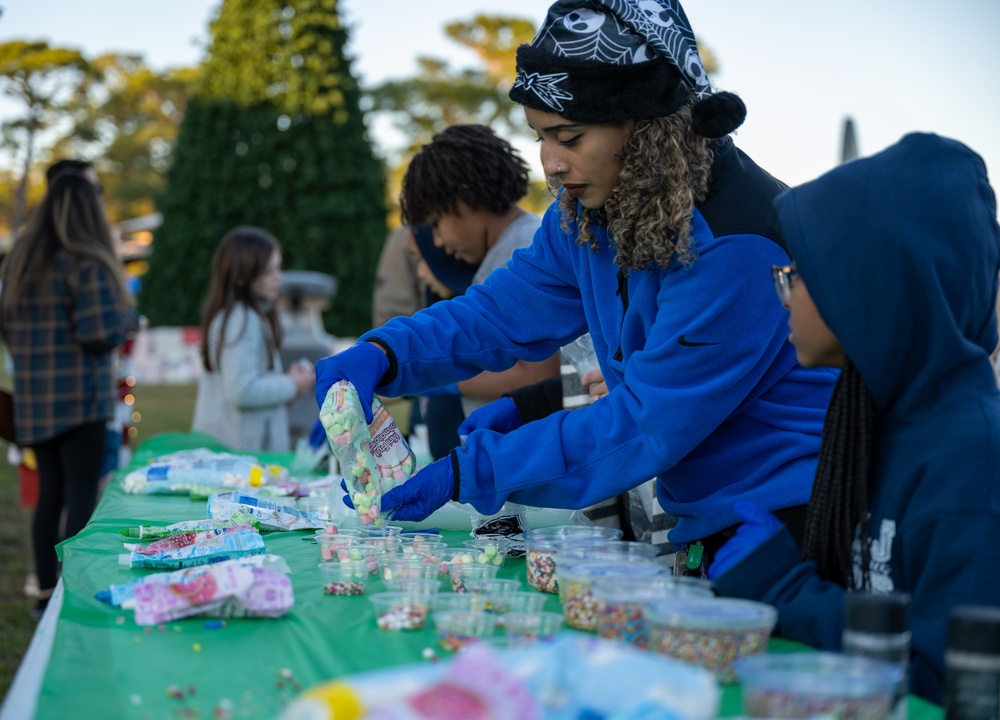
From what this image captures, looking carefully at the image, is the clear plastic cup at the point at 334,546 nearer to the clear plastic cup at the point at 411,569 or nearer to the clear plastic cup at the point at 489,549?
the clear plastic cup at the point at 411,569

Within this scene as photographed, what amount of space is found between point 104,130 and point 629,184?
25.1 metres

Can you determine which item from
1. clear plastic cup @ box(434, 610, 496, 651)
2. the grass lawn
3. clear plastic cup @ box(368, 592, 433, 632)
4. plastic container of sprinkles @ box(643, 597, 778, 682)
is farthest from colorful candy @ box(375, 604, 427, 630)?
the grass lawn

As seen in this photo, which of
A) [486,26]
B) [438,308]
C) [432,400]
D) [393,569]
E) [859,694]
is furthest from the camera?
[486,26]

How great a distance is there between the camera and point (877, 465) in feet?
5.81

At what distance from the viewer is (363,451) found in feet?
7.00

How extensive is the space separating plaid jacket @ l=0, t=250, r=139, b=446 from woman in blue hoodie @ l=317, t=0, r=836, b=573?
10.1ft

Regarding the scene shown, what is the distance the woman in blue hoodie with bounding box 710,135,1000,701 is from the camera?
5.13 feet

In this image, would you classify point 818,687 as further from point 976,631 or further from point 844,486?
point 844,486

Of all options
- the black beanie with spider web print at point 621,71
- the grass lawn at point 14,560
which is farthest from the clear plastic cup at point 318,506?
the grass lawn at point 14,560

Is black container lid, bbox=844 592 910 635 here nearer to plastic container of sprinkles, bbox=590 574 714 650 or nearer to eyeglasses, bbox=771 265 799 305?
plastic container of sprinkles, bbox=590 574 714 650

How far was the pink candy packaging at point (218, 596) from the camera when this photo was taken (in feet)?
5.77

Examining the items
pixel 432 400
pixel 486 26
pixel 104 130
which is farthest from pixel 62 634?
pixel 104 130

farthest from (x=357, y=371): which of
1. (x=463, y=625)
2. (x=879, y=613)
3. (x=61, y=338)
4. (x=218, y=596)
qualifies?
(x=61, y=338)

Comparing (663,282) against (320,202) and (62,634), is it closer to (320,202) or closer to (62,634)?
(62,634)
